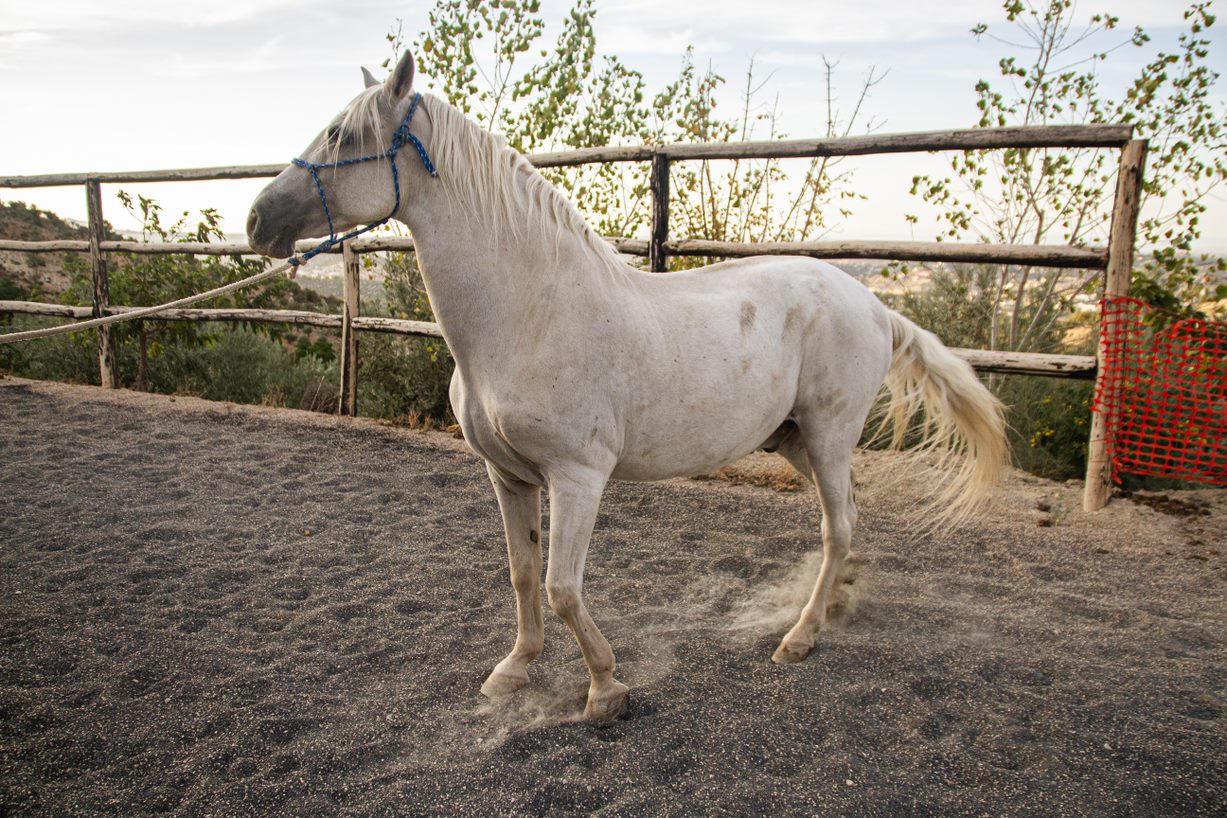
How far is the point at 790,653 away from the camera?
8.52 ft

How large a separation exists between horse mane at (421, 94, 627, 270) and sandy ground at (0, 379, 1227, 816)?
58.8 inches

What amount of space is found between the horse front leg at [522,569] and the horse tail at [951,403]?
5.19 feet

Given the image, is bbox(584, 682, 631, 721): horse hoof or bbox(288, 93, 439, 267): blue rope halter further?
bbox(584, 682, 631, 721): horse hoof

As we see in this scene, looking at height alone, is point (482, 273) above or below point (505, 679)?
above

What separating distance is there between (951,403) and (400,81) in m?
2.45

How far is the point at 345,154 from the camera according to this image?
6.57 ft

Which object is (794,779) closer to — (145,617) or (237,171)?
(145,617)

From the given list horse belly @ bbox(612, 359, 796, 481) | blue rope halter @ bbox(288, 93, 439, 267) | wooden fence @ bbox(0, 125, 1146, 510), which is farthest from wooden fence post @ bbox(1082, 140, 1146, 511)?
blue rope halter @ bbox(288, 93, 439, 267)

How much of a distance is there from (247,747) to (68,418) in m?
4.95

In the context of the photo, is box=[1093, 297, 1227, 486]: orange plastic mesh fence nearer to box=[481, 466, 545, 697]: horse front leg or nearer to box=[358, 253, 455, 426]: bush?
box=[481, 466, 545, 697]: horse front leg

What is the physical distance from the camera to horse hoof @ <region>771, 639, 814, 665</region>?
2590 millimetres

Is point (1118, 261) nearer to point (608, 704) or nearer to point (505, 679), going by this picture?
point (608, 704)

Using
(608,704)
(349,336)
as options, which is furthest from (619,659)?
(349,336)

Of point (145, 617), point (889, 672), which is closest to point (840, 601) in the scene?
point (889, 672)
